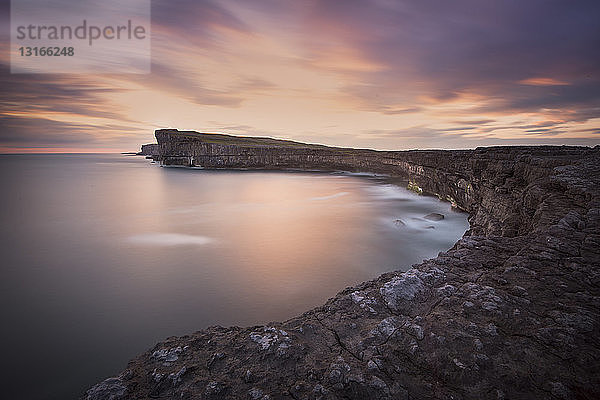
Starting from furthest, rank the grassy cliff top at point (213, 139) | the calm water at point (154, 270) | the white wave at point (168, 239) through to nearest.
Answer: the grassy cliff top at point (213, 139) < the white wave at point (168, 239) < the calm water at point (154, 270)

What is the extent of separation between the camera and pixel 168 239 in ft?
30.8

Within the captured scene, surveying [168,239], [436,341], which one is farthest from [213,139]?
[436,341]

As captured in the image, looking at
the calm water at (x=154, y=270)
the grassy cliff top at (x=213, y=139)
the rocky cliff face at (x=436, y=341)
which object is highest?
the grassy cliff top at (x=213, y=139)

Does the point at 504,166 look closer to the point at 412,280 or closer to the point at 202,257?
the point at 412,280

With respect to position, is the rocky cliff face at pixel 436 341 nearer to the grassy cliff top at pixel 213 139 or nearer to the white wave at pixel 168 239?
the white wave at pixel 168 239

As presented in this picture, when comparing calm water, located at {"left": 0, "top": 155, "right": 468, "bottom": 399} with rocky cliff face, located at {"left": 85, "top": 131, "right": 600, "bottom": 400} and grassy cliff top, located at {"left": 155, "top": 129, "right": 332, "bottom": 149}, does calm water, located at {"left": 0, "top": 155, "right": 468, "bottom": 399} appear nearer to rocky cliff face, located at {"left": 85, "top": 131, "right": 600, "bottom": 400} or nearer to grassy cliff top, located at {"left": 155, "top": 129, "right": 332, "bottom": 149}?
rocky cliff face, located at {"left": 85, "top": 131, "right": 600, "bottom": 400}

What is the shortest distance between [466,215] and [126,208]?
16341mm

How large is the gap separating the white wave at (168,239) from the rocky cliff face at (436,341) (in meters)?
6.84

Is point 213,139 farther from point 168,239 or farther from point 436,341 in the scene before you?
point 436,341

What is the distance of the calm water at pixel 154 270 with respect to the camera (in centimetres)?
392

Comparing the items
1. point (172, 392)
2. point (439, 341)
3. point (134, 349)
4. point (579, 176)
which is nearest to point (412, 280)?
point (439, 341)

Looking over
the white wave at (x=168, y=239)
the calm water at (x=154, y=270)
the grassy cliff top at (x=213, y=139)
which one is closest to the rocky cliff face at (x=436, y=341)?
the calm water at (x=154, y=270)

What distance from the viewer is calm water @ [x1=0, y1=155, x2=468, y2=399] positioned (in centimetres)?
392

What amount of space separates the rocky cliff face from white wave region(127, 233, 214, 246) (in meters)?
6.84
